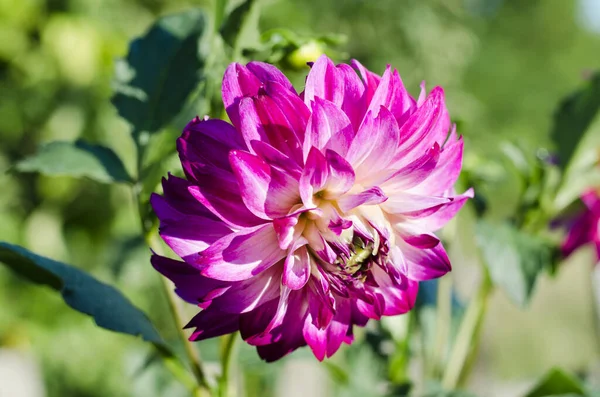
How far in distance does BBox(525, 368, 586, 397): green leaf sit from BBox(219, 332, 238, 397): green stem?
281mm

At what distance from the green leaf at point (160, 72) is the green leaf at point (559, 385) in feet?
1.26

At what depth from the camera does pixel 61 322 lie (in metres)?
2.97

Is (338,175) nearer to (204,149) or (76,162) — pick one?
(204,149)

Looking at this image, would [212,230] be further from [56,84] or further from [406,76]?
[406,76]

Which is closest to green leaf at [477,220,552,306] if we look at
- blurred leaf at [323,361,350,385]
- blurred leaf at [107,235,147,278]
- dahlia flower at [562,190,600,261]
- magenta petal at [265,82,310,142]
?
dahlia flower at [562,190,600,261]

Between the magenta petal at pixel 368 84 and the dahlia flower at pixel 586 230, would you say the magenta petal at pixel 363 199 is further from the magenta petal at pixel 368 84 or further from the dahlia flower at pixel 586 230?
the dahlia flower at pixel 586 230

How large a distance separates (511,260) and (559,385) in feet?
0.37

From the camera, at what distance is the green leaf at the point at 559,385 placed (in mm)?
530

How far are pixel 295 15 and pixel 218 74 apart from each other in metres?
3.81

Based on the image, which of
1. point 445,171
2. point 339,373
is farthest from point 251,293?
point 339,373

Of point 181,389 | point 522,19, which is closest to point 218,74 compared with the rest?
point 181,389

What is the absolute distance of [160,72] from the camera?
0.50 meters

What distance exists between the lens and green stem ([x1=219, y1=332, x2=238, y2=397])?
427mm

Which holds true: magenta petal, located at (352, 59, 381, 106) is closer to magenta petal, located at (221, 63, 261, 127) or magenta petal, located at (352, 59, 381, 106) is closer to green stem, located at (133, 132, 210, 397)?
magenta petal, located at (221, 63, 261, 127)
